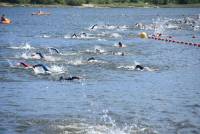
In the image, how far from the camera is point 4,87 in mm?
28516

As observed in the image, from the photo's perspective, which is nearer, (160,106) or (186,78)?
(160,106)

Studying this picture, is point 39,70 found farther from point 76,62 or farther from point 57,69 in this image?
point 76,62

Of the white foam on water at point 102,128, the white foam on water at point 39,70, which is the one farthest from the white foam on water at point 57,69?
the white foam on water at point 102,128

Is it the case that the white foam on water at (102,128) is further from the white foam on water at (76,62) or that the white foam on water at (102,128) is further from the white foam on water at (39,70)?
the white foam on water at (76,62)

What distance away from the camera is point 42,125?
20891 mm

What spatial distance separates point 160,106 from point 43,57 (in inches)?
731

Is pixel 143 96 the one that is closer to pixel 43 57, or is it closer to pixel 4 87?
pixel 4 87

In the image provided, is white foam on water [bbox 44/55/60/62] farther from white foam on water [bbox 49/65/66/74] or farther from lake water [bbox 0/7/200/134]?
white foam on water [bbox 49/65/66/74]

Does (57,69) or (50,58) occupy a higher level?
(57,69)

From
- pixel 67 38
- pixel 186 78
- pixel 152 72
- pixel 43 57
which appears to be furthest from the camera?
pixel 67 38

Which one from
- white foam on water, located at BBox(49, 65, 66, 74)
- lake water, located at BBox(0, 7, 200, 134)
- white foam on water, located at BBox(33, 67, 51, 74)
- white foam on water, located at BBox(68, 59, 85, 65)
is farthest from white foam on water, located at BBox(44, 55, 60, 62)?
white foam on water, located at BBox(33, 67, 51, 74)

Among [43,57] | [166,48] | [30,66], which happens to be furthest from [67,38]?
[30,66]

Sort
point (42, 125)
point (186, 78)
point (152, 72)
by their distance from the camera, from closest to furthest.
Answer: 1. point (42, 125)
2. point (186, 78)
3. point (152, 72)

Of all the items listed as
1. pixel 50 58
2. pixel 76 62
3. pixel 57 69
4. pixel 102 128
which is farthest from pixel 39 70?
pixel 102 128
